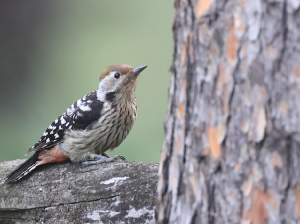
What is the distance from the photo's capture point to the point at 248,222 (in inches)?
45.8

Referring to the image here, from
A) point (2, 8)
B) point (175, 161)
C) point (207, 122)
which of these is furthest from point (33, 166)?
point (2, 8)

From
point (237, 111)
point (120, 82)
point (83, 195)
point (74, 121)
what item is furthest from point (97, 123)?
point (237, 111)

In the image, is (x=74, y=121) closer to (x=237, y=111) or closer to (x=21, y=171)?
(x=21, y=171)

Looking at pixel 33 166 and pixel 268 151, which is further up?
pixel 268 151

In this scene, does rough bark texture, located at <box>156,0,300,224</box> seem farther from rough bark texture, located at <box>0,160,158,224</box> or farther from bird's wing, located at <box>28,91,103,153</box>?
bird's wing, located at <box>28,91,103,153</box>

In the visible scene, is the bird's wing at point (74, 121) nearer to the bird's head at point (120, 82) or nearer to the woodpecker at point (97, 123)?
the woodpecker at point (97, 123)

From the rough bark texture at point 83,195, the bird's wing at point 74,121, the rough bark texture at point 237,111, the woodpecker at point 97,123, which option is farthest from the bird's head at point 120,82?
the rough bark texture at point 237,111

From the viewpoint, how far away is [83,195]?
6.77ft

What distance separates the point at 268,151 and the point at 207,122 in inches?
8.4

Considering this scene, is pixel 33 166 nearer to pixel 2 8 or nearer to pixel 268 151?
pixel 268 151

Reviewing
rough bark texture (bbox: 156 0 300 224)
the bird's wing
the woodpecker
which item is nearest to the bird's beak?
the woodpecker

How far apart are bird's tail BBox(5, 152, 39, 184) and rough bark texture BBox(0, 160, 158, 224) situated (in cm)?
3

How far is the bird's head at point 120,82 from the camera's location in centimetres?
300

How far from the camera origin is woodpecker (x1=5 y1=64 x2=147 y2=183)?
2.80m
